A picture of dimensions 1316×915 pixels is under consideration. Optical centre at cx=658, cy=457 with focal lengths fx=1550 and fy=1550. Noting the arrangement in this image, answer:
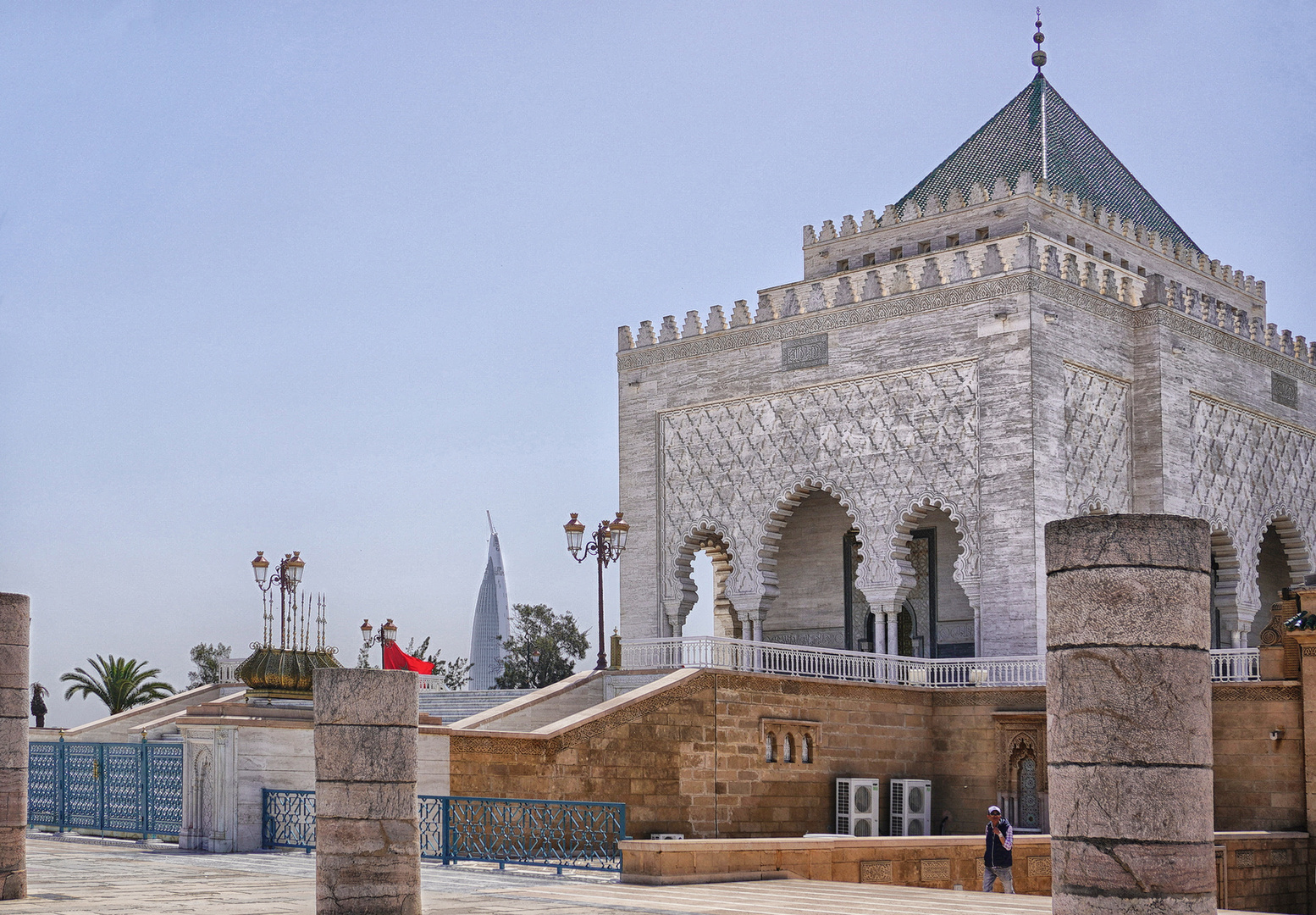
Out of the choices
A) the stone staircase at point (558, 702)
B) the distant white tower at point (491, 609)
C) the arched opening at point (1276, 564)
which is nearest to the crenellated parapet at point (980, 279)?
the arched opening at point (1276, 564)

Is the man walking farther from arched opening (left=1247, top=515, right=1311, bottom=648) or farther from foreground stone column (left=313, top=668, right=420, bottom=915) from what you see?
arched opening (left=1247, top=515, right=1311, bottom=648)

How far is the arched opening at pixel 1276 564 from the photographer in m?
22.1

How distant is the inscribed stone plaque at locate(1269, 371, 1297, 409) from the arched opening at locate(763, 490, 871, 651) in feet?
21.5

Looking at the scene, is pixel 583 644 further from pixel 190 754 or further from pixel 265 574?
pixel 190 754

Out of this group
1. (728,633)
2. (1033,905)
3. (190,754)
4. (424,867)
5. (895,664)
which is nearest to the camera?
(1033,905)

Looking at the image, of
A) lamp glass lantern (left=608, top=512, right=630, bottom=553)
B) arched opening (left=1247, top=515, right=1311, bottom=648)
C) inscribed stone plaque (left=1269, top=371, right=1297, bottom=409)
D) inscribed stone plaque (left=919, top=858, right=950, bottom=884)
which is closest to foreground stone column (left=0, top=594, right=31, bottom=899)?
inscribed stone plaque (left=919, top=858, right=950, bottom=884)

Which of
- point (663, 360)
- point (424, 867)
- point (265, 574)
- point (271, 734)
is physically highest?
point (663, 360)

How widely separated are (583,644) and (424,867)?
2374 cm

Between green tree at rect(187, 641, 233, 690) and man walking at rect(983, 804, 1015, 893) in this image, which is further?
green tree at rect(187, 641, 233, 690)

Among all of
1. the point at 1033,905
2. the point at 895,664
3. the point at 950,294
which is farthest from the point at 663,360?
the point at 1033,905

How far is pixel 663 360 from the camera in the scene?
72.8 feet

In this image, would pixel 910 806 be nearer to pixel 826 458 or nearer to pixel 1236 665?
pixel 1236 665

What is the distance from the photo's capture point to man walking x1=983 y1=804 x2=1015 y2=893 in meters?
11.4

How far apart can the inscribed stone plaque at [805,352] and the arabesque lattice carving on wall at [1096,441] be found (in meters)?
3.20
